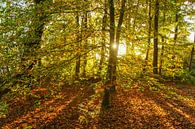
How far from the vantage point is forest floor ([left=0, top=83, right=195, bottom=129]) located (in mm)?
12836

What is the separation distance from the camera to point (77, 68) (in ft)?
43.7

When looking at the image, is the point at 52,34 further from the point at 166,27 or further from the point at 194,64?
the point at 194,64

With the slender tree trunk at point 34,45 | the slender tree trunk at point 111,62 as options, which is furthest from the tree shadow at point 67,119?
the slender tree trunk at point 34,45

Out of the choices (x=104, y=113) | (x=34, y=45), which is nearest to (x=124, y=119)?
(x=104, y=113)

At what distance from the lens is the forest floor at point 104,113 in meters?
12.8

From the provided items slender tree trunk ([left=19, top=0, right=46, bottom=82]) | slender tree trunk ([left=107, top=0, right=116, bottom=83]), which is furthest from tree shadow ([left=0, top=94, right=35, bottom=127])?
slender tree trunk ([left=19, top=0, right=46, bottom=82])

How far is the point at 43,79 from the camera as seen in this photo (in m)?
9.35

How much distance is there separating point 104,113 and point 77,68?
2942 mm

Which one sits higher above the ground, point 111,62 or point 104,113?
point 111,62

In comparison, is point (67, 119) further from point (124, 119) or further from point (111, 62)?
point (111, 62)

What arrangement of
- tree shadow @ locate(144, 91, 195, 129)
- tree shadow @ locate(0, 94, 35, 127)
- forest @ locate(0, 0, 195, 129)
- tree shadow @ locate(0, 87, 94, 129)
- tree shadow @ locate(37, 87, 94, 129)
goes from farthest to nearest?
tree shadow @ locate(0, 94, 35, 127), tree shadow @ locate(0, 87, 94, 129), tree shadow @ locate(37, 87, 94, 129), tree shadow @ locate(144, 91, 195, 129), forest @ locate(0, 0, 195, 129)

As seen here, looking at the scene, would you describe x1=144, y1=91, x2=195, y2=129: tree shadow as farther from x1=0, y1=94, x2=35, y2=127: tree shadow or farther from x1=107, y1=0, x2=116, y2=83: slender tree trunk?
x1=0, y1=94, x2=35, y2=127: tree shadow

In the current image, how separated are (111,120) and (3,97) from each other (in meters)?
6.05

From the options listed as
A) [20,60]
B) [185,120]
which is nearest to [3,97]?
[20,60]
